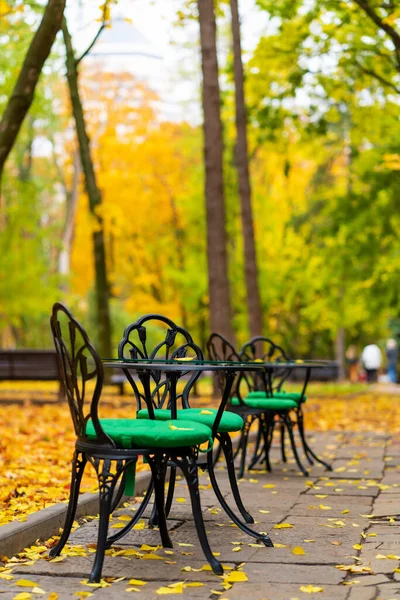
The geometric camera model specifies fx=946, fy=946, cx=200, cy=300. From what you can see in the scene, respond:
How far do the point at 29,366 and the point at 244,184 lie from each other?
4.88 metres

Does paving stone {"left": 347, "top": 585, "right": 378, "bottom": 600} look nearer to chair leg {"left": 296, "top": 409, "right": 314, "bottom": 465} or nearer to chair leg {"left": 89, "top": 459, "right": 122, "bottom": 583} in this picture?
chair leg {"left": 89, "top": 459, "right": 122, "bottom": 583}

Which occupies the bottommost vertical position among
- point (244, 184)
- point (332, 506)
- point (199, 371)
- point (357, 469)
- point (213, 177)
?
point (357, 469)

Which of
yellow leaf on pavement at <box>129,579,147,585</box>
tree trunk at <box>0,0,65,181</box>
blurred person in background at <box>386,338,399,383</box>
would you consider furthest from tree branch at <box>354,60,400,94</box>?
blurred person in background at <box>386,338,399,383</box>

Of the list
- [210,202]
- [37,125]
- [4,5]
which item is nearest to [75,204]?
[37,125]

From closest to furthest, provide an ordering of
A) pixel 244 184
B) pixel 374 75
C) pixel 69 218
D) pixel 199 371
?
pixel 199 371, pixel 374 75, pixel 244 184, pixel 69 218

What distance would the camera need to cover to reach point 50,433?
1017 centimetres

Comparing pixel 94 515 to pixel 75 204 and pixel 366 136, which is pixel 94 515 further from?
pixel 75 204

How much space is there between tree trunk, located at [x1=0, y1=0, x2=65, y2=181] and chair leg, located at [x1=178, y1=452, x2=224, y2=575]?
17.6 ft

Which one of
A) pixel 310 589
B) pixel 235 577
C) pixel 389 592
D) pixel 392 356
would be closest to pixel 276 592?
pixel 310 589

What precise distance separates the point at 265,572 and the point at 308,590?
1.35 feet

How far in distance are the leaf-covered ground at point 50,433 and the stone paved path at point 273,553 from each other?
0.56 metres

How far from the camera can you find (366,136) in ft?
59.4

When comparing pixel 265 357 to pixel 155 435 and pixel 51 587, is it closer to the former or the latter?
pixel 155 435

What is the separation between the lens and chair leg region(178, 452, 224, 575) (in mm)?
4410
